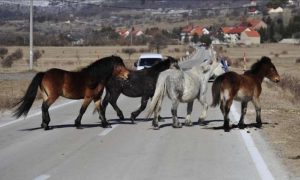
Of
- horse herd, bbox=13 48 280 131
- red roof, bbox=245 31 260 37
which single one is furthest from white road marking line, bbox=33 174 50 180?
red roof, bbox=245 31 260 37

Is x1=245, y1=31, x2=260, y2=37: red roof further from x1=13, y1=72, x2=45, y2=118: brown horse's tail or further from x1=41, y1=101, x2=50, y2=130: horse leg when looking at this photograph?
x1=13, y1=72, x2=45, y2=118: brown horse's tail

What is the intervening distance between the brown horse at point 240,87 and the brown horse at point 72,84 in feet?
8.35

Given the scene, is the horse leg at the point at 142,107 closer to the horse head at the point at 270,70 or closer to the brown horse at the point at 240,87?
the brown horse at the point at 240,87

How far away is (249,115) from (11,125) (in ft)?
22.8

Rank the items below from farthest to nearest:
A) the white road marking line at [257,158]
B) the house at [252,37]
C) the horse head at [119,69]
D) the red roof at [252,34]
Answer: the red roof at [252,34] < the house at [252,37] < the horse head at [119,69] < the white road marking line at [257,158]

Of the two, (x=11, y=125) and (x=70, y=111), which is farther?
(x=70, y=111)

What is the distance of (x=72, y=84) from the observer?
15.5 metres

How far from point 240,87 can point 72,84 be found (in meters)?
4.04

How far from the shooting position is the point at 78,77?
15.6 meters

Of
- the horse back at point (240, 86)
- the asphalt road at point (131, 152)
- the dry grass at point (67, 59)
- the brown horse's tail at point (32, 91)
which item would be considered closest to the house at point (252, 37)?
the dry grass at point (67, 59)

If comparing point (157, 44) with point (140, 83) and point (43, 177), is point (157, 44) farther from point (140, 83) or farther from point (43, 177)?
point (43, 177)

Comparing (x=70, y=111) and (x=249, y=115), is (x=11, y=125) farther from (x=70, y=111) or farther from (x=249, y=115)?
(x=249, y=115)

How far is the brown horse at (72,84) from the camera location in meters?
15.4

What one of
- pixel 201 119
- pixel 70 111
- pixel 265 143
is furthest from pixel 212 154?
pixel 70 111
